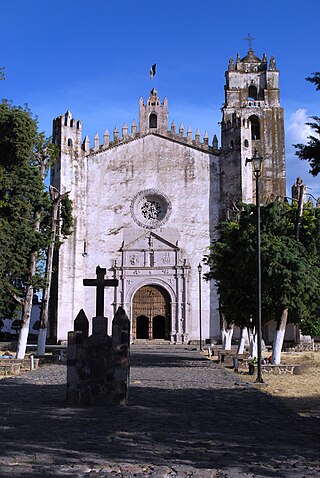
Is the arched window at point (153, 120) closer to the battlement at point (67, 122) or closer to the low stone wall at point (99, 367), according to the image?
the battlement at point (67, 122)

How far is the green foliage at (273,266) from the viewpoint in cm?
1819

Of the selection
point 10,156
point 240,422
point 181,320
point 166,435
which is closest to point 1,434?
point 166,435

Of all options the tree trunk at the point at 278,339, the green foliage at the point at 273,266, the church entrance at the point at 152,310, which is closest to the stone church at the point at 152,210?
the church entrance at the point at 152,310

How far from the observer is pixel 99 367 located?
33.6 ft

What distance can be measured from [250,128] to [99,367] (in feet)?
108

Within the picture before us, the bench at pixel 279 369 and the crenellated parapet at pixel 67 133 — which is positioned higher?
the crenellated parapet at pixel 67 133

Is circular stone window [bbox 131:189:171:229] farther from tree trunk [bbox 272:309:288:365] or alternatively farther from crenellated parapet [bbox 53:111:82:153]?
tree trunk [bbox 272:309:288:365]

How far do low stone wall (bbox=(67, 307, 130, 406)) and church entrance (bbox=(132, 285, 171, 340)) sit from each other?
1147 inches

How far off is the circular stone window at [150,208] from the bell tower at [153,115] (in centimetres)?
458

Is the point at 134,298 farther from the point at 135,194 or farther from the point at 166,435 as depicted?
the point at 166,435

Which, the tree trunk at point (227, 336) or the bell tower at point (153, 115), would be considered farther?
the bell tower at point (153, 115)

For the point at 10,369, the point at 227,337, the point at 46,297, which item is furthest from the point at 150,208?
the point at 10,369

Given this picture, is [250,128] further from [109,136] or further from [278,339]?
[278,339]

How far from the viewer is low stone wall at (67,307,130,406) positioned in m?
10.1
